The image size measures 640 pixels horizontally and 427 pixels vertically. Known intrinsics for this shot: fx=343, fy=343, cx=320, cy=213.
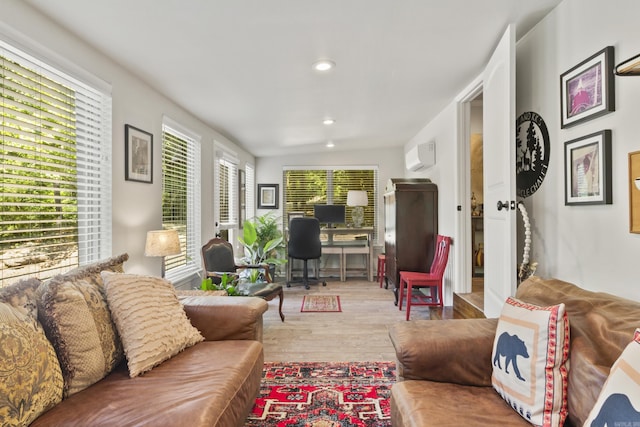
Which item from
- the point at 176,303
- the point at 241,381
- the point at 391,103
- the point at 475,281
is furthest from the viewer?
the point at 475,281

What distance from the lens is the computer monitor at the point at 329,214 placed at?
6.04 m

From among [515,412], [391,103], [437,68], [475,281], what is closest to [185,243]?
[391,103]

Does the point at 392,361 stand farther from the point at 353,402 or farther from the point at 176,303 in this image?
the point at 176,303

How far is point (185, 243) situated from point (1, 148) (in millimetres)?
2107

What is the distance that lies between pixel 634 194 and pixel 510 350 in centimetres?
84

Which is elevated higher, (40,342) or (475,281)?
(40,342)

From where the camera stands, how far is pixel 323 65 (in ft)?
8.34

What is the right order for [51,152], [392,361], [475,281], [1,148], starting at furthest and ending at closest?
[475,281] < [392,361] < [51,152] < [1,148]

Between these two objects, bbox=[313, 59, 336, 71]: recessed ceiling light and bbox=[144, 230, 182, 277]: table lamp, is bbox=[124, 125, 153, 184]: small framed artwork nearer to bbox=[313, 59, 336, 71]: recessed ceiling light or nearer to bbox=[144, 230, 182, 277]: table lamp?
bbox=[144, 230, 182, 277]: table lamp

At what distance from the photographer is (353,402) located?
2055 millimetres

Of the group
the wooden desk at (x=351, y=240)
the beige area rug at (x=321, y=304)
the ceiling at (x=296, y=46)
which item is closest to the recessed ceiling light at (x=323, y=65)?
the ceiling at (x=296, y=46)

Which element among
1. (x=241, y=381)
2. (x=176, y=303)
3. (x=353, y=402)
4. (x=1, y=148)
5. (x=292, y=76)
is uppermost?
(x=292, y=76)

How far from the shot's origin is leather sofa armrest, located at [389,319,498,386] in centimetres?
149

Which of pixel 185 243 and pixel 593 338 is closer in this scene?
pixel 593 338
